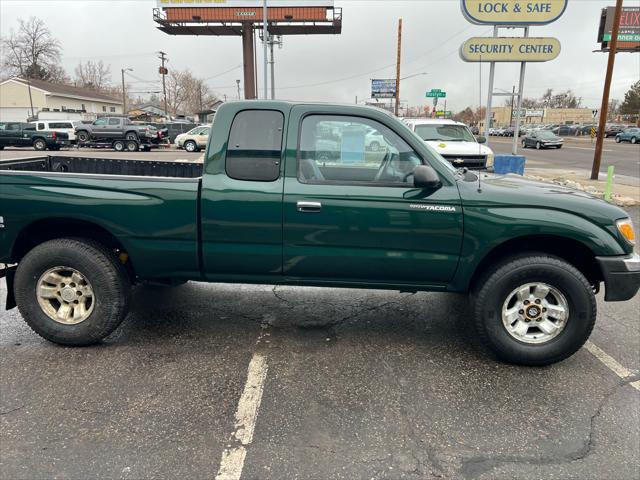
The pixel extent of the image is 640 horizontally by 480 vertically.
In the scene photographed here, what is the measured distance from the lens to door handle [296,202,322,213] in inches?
133

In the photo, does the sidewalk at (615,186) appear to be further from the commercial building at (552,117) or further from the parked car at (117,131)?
the commercial building at (552,117)

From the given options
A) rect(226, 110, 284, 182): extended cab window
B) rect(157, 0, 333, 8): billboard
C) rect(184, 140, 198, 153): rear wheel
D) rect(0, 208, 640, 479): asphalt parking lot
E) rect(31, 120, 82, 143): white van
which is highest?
rect(157, 0, 333, 8): billboard

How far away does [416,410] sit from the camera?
299cm

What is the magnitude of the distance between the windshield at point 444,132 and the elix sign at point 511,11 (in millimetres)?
5634

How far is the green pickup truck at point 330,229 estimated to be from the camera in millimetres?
3363

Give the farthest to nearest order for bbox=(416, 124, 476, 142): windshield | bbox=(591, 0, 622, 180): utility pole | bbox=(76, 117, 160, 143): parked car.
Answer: bbox=(76, 117, 160, 143): parked car
bbox=(591, 0, 622, 180): utility pole
bbox=(416, 124, 476, 142): windshield

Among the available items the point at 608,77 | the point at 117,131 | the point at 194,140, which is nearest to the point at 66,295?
the point at 608,77

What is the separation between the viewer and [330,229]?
3.41 meters

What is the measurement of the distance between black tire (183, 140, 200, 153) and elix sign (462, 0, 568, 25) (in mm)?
17424

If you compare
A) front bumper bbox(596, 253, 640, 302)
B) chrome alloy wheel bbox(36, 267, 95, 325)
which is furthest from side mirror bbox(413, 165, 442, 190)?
chrome alloy wheel bbox(36, 267, 95, 325)

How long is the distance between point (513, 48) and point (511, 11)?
121 centimetres

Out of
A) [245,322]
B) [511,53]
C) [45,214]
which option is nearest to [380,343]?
[245,322]

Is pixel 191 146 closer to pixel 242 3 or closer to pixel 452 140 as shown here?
pixel 242 3

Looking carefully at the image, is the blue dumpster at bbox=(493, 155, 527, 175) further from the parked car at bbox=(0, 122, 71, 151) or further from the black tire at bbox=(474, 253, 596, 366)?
the parked car at bbox=(0, 122, 71, 151)
